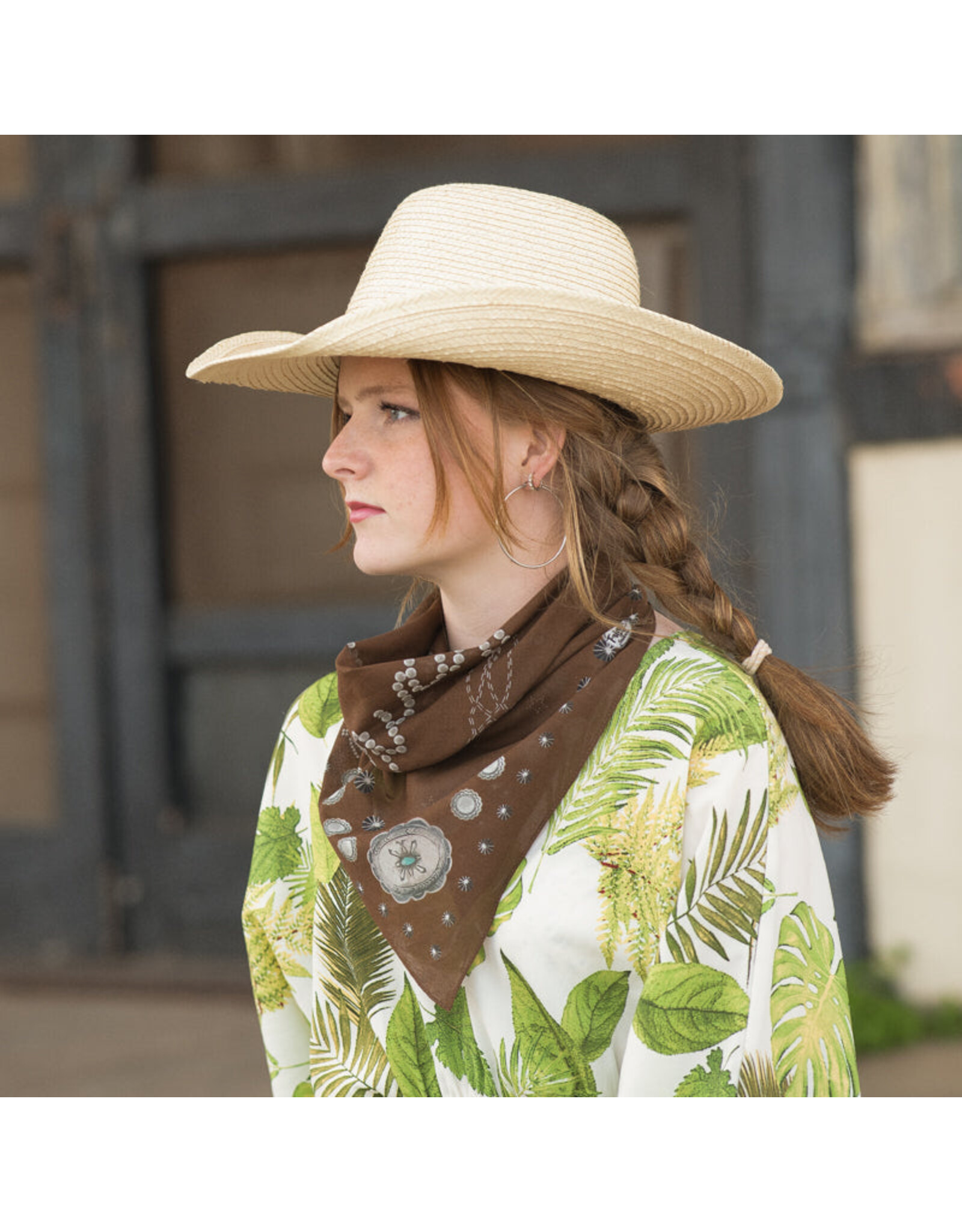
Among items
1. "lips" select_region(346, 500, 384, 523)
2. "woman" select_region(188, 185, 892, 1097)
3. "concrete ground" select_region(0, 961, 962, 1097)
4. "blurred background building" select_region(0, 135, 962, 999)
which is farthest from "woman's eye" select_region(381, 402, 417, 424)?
"blurred background building" select_region(0, 135, 962, 999)

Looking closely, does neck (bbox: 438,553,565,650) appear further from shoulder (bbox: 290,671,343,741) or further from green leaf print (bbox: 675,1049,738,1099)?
green leaf print (bbox: 675,1049,738,1099)

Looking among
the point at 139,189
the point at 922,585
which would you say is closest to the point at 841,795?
the point at 922,585

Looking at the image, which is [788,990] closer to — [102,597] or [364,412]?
[364,412]

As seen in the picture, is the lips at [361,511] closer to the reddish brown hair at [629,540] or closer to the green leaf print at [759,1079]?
the reddish brown hair at [629,540]

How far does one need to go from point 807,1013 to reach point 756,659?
42cm

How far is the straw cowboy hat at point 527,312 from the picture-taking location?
1.54 meters

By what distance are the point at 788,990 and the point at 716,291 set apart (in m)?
2.98

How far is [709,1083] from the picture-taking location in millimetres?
1433

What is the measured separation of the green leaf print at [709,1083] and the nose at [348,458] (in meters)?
0.75

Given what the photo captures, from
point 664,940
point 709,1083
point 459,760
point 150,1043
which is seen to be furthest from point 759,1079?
point 150,1043

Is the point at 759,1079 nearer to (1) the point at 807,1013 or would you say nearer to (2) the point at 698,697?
(1) the point at 807,1013

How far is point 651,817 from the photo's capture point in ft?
4.84

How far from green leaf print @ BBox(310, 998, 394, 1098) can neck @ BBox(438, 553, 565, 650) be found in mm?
476

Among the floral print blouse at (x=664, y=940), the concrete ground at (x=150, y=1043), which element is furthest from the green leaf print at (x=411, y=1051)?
the concrete ground at (x=150, y=1043)
